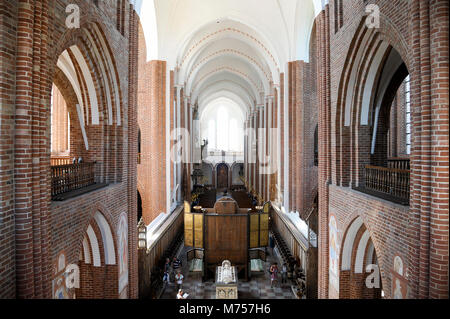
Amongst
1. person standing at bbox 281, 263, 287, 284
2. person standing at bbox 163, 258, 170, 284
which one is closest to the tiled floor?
person standing at bbox 281, 263, 287, 284

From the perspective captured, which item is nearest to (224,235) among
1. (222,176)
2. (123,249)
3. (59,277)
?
(123,249)

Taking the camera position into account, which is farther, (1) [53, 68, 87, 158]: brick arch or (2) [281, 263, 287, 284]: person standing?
(2) [281, 263, 287, 284]: person standing

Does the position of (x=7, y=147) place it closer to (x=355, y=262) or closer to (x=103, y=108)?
(x=103, y=108)

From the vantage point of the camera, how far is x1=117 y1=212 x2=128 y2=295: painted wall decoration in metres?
7.17

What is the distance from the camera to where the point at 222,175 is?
126ft

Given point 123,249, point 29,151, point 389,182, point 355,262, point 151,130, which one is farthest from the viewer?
point 151,130

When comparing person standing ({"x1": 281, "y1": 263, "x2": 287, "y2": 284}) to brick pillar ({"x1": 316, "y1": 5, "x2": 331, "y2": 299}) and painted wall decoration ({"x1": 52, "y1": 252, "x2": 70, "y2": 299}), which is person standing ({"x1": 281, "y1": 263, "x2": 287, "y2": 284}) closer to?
brick pillar ({"x1": 316, "y1": 5, "x2": 331, "y2": 299})

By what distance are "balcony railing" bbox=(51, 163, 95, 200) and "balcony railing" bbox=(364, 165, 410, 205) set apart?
5692 mm

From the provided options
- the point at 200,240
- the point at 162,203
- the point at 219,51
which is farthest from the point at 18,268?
the point at 219,51

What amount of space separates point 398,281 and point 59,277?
5.38 m

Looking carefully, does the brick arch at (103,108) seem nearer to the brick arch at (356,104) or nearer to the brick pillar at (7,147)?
the brick pillar at (7,147)

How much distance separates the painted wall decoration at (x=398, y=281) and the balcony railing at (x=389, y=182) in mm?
944

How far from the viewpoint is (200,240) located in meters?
11.5

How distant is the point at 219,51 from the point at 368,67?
1574cm
